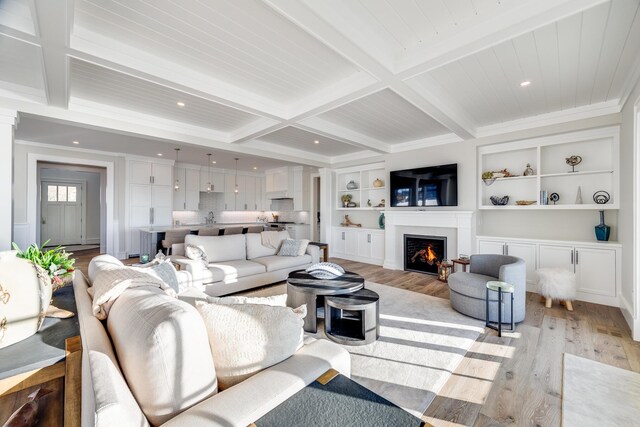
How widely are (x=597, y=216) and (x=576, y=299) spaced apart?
1.22 m

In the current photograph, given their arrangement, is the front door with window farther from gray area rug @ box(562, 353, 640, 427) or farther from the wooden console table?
gray area rug @ box(562, 353, 640, 427)

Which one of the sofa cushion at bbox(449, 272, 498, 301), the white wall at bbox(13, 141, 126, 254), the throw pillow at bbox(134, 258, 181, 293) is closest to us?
the throw pillow at bbox(134, 258, 181, 293)

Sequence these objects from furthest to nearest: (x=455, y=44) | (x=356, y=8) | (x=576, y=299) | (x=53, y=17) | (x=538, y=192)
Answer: (x=538, y=192), (x=576, y=299), (x=455, y=44), (x=356, y=8), (x=53, y=17)

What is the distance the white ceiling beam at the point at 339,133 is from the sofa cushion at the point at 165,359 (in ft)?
11.2

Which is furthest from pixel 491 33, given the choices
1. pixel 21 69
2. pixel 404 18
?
pixel 21 69

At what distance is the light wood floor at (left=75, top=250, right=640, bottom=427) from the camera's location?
5.61ft

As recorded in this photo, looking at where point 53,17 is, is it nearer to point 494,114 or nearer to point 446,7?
point 446,7

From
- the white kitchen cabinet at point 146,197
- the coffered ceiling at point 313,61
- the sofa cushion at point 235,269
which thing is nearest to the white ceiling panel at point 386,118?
the coffered ceiling at point 313,61

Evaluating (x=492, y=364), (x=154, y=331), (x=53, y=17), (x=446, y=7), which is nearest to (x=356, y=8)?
(x=446, y=7)

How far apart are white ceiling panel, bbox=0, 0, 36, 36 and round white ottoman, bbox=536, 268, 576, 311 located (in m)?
5.56

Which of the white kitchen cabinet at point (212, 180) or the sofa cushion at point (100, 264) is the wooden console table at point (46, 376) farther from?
the white kitchen cabinet at point (212, 180)

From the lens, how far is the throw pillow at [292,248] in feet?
15.5

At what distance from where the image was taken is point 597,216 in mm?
3881

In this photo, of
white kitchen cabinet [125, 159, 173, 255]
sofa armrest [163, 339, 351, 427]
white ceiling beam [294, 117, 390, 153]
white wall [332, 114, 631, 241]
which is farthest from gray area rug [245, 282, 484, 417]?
white kitchen cabinet [125, 159, 173, 255]
